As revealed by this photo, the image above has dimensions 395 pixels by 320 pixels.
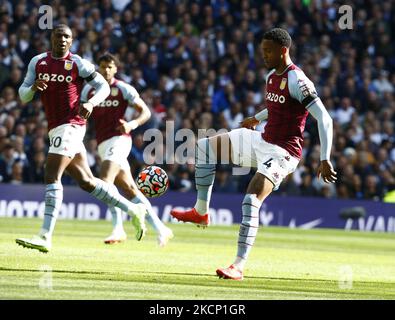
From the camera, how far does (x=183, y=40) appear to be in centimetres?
2303

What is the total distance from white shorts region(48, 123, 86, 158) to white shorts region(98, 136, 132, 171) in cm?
241

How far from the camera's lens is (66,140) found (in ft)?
34.5

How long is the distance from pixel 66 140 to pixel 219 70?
12.8 metres

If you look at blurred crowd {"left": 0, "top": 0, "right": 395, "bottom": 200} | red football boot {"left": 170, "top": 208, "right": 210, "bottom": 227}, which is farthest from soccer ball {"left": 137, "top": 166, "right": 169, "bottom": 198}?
blurred crowd {"left": 0, "top": 0, "right": 395, "bottom": 200}

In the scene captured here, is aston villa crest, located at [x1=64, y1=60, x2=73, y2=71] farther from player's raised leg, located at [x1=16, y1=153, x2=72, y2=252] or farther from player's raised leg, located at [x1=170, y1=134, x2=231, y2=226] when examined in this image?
player's raised leg, located at [x1=170, y1=134, x2=231, y2=226]

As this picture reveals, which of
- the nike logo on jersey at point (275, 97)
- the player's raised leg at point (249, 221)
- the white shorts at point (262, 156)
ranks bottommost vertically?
the player's raised leg at point (249, 221)

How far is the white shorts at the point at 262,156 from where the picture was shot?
31.1 ft

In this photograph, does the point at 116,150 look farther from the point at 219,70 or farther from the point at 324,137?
the point at 219,70

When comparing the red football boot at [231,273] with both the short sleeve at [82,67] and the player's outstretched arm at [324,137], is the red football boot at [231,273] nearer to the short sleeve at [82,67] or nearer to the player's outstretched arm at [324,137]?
the player's outstretched arm at [324,137]

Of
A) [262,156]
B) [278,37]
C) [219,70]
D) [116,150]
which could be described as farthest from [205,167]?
[219,70]

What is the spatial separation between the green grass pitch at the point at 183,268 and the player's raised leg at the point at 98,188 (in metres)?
0.47

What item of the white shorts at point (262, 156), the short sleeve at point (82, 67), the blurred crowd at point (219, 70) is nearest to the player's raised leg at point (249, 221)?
the white shorts at point (262, 156)

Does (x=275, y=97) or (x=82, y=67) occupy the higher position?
(x=82, y=67)
